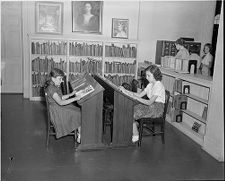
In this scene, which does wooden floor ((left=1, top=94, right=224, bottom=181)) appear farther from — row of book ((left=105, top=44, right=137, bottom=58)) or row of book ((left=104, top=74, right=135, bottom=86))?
row of book ((left=105, top=44, right=137, bottom=58))

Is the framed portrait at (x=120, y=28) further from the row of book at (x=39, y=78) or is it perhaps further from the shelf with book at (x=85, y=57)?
the row of book at (x=39, y=78)

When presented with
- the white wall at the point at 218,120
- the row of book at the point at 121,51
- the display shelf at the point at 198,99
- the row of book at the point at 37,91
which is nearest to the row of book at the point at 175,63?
the display shelf at the point at 198,99

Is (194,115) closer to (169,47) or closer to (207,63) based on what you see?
(207,63)

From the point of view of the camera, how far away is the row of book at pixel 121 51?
6.48 metres

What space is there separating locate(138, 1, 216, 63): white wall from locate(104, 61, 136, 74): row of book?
37 centimetres

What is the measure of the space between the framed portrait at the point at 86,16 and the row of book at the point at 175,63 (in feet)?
6.32

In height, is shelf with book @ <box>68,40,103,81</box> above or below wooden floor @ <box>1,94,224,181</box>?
above

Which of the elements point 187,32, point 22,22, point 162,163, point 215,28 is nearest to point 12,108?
Answer: point 22,22

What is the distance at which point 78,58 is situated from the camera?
21.3 ft

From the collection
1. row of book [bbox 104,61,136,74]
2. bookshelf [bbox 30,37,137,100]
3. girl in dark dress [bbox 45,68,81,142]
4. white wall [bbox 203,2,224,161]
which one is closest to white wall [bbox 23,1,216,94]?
bookshelf [bbox 30,37,137,100]

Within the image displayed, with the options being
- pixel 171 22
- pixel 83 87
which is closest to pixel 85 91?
pixel 83 87

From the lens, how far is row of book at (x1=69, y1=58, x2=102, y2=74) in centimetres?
638

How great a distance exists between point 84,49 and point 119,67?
0.94m

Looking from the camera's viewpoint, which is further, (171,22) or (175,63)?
(171,22)
